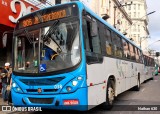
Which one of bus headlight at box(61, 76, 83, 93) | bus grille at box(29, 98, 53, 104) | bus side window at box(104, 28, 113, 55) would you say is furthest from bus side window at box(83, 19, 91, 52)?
bus side window at box(104, 28, 113, 55)

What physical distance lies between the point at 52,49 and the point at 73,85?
112 cm

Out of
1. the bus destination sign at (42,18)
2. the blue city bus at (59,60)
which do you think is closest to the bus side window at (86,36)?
the blue city bus at (59,60)

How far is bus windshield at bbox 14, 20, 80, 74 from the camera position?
23.3 ft

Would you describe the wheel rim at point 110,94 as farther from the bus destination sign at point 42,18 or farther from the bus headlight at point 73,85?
the bus destination sign at point 42,18

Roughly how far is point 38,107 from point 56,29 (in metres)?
2.13

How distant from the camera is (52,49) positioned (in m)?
7.29

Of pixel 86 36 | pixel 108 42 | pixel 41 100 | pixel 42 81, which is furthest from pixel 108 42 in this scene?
pixel 41 100

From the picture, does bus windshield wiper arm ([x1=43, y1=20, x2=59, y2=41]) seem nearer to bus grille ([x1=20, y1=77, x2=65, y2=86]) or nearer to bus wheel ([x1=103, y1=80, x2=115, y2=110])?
bus grille ([x1=20, y1=77, x2=65, y2=86])

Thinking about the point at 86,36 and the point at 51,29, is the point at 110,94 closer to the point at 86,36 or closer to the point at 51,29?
the point at 86,36

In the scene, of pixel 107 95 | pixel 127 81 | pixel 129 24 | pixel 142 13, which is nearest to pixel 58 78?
pixel 107 95

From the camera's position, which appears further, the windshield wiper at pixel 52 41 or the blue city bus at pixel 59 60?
the windshield wiper at pixel 52 41

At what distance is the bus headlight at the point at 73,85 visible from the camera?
6914 mm

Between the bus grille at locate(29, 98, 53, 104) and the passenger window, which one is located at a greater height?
the passenger window

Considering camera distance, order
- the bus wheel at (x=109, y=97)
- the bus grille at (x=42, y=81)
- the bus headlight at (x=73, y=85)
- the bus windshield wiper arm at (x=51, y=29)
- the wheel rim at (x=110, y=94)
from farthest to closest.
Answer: the wheel rim at (x=110, y=94), the bus wheel at (x=109, y=97), the bus windshield wiper arm at (x=51, y=29), the bus grille at (x=42, y=81), the bus headlight at (x=73, y=85)
